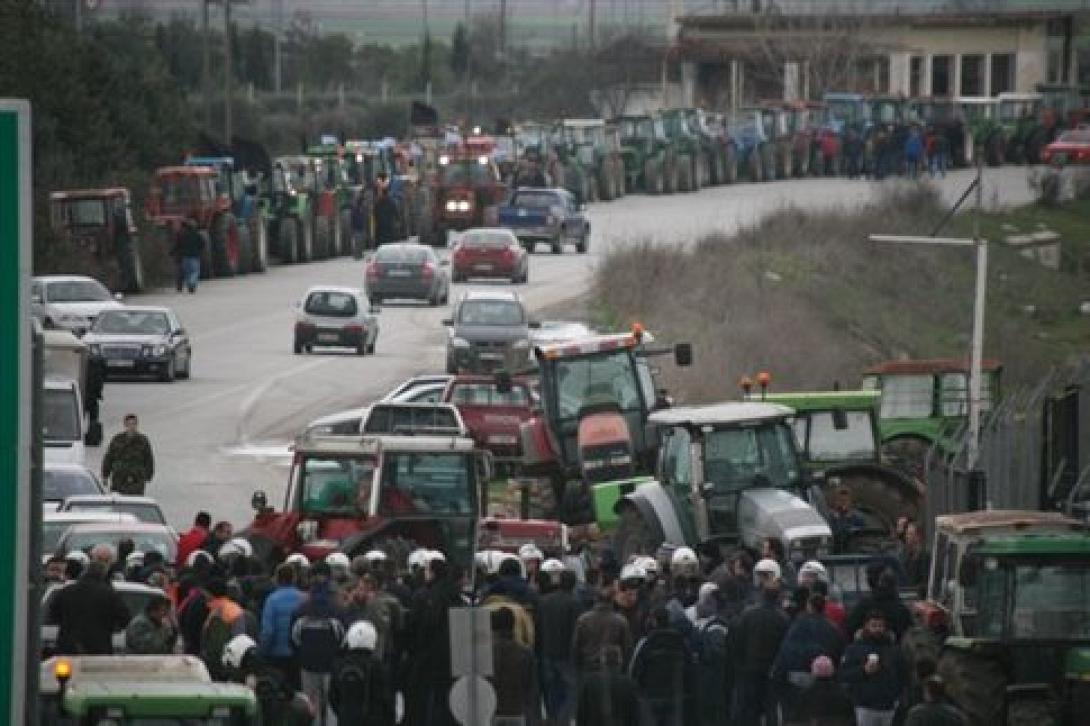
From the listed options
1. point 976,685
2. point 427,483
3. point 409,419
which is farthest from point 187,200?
point 976,685

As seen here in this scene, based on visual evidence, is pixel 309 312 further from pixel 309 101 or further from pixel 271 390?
pixel 309 101

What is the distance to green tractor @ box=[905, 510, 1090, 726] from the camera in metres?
19.7

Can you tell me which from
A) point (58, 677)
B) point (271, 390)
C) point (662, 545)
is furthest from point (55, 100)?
point (58, 677)

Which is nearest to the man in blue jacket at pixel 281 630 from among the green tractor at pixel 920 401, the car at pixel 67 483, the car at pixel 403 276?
the car at pixel 67 483

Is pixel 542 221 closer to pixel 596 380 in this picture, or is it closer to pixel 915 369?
pixel 915 369

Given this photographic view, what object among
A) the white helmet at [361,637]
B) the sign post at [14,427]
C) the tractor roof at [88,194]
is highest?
the sign post at [14,427]

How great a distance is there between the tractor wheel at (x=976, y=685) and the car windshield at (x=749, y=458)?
764 centimetres

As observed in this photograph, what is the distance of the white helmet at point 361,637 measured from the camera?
20.0m

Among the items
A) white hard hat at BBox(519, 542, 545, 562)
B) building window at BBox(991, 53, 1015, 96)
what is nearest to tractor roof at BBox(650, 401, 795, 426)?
white hard hat at BBox(519, 542, 545, 562)

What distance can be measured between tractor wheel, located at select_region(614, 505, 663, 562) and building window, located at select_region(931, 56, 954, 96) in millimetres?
88139

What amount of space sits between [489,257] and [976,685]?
147 feet

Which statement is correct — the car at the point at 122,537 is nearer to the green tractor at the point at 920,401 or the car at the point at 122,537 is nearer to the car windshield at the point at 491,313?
the green tractor at the point at 920,401

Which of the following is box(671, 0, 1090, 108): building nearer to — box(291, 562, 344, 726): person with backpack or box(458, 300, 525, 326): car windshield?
box(458, 300, 525, 326): car windshield

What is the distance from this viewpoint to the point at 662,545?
89.2ft
